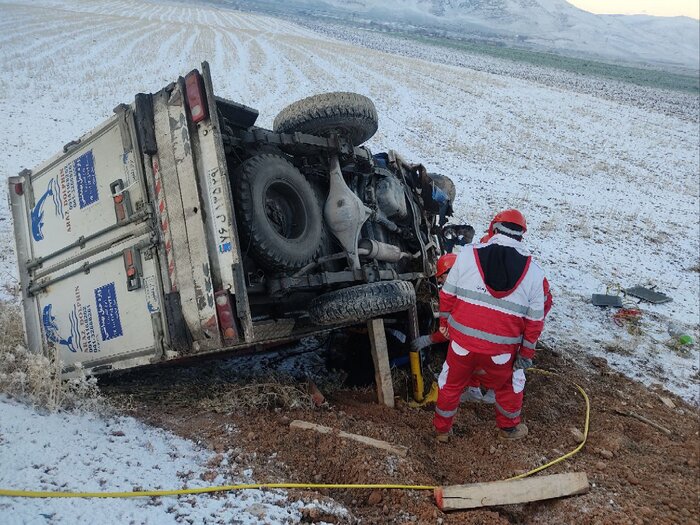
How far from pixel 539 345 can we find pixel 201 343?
11.4 feet

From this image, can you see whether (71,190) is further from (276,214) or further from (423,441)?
(423,441)

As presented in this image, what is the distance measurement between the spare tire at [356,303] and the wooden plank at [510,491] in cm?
112

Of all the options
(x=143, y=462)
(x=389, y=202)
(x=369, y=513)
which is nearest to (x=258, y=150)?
(x=389, y=202)

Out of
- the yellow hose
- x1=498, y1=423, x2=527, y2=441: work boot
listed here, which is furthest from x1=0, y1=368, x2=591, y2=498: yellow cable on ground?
the yellow hose

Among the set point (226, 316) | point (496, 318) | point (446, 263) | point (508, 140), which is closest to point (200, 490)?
point (226, 316)

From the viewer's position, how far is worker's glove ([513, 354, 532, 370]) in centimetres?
341

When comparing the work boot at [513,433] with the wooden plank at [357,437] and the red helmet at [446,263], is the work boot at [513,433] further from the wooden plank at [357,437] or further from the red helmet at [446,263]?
the red helmet at [446,263]

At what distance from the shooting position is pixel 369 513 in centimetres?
253

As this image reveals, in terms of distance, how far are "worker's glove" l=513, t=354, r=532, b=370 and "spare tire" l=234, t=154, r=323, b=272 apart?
1498mm

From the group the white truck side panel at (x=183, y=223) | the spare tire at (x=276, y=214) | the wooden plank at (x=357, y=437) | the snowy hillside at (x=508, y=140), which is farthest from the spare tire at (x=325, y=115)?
the snowy hillside at (x=508, y=140)

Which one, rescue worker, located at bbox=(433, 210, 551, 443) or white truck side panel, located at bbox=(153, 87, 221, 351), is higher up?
white truck side panel, located at bbox=(153, 87, 221, 351)

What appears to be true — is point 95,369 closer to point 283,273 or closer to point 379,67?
point 283,273

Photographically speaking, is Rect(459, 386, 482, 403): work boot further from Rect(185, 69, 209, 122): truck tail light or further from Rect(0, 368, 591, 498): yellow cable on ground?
Rect(185, 69, 209, 122): truck tail light

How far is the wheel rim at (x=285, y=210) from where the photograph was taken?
3555 millimetres
